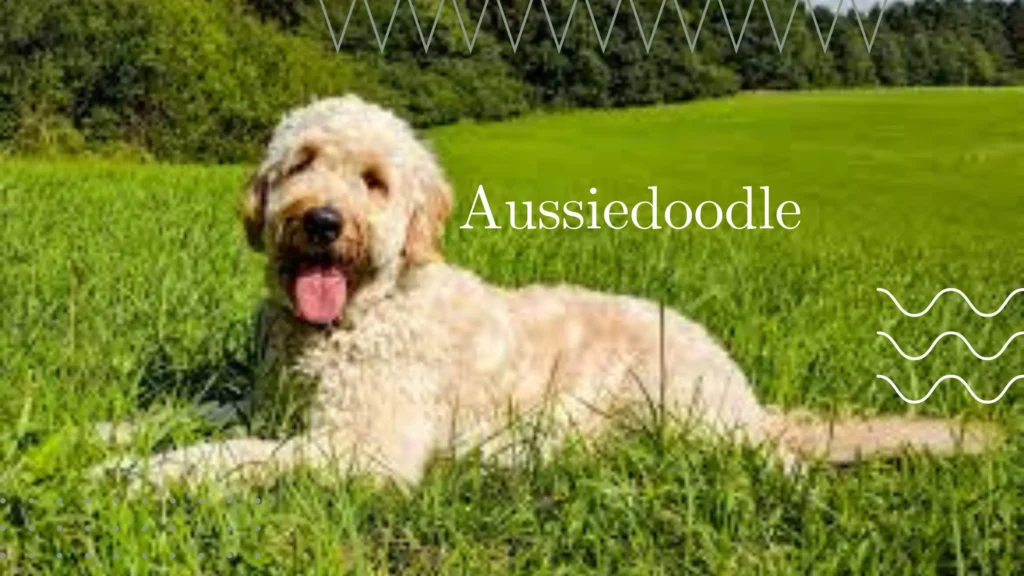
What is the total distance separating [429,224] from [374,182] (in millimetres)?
253

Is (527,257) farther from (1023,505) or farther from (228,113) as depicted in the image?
(228,113)

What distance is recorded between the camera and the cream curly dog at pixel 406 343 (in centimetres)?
505

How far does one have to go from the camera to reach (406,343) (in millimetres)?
5340

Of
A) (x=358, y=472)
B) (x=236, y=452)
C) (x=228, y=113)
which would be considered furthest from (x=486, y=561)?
(x=228, y=113)

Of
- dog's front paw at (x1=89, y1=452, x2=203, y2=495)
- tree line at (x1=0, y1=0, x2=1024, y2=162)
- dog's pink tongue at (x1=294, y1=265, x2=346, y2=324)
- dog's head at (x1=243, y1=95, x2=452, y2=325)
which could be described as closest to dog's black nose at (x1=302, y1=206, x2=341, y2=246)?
dog's head at (x1=243, y1=95, x2=452, y2=325)

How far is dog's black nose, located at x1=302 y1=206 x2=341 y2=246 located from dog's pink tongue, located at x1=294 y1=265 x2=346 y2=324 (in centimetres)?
13

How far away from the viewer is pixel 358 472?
14.9 feet

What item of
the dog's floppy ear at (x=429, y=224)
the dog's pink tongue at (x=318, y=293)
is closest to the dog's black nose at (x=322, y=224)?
the dog's pink tongue at (x=318, y=293)

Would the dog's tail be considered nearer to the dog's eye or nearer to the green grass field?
the green grass field

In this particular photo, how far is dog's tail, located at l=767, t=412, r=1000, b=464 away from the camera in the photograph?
15.8ft

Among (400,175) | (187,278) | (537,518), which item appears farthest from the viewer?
(187,278)

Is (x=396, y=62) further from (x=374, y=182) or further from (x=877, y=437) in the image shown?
(x=877, y=437)

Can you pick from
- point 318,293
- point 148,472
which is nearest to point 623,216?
point 318,293

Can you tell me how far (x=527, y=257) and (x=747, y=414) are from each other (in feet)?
14.3
